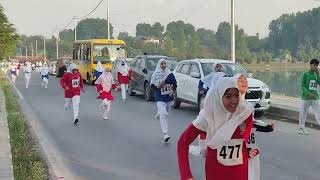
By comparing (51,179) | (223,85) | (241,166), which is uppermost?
(223,85)

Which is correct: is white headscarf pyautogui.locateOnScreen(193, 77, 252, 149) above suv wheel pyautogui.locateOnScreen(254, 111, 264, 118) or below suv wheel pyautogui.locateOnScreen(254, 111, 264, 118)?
above

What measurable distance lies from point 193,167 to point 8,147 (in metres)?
3.37

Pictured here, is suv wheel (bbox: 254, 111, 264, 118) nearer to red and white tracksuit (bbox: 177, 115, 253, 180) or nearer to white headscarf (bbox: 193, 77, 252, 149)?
red and white tracksuit (bbox: 177, 115, 253, 180)

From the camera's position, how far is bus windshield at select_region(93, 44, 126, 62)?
35375 millimetres

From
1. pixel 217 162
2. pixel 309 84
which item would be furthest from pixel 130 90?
pixel 217 162

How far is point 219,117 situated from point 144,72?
64.1 feet

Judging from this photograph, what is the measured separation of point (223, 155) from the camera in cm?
405

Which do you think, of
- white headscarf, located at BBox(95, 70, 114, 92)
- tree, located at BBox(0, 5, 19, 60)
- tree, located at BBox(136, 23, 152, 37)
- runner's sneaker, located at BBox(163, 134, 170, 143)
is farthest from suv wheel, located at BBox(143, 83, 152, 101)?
tree, located at BBox(136, 23, 152, 37)

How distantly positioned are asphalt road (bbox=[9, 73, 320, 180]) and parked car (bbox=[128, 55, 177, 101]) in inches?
211

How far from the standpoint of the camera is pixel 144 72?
23438mm

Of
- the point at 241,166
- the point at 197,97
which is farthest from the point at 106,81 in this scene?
the point at 241,166

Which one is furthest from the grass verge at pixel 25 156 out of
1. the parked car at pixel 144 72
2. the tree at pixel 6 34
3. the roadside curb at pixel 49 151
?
the tree at pixel 6 34

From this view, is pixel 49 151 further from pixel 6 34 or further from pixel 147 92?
pixel 6 34

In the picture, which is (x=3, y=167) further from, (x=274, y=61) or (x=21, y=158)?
(x=274, y=61)
